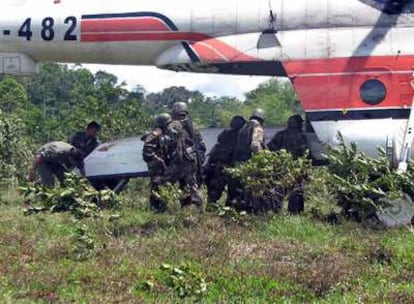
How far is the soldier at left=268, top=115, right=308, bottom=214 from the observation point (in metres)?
10.6

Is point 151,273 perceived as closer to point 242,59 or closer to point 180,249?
point 180,249

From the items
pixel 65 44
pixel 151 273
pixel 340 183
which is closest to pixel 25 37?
pixel 65 44

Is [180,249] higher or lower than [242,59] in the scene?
lower

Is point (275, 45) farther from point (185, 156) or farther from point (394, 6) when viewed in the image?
point (185, 156)

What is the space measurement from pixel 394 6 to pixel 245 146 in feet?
8.79

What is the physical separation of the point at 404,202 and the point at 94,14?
5.18 metres

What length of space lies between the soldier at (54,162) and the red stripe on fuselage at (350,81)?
3.65 m

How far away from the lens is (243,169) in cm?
942

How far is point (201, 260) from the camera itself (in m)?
7.26

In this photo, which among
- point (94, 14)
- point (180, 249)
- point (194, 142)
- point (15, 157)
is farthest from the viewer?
point (15, 157)

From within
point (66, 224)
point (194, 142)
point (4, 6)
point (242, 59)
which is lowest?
point (66, 224)

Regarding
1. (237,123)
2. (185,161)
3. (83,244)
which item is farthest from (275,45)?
(83,244)

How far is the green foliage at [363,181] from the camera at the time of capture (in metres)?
8.98

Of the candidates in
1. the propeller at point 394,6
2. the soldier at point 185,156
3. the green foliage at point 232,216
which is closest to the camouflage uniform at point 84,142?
the soldier at point 185,156
